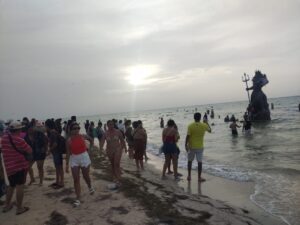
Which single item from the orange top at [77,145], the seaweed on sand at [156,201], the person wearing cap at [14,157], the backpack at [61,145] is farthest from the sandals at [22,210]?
the seaweed on sand at [156,201]

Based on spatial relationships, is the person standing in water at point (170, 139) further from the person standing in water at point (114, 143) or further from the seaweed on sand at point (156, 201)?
the person standing in water at point (114, 143)

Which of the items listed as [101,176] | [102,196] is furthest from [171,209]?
[101,176]

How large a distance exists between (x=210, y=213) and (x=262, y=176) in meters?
5.63

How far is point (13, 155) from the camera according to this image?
632cm

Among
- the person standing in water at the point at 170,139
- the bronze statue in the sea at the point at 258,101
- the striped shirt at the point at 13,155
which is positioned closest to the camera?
the striped shirt at the point at 13,155

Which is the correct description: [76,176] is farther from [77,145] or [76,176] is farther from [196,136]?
[196,136]

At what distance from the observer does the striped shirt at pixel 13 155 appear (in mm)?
6293

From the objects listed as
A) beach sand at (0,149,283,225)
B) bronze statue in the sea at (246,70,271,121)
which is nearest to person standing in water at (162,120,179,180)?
beach sand at (0,149,283,225)

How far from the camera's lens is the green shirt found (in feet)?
31.8

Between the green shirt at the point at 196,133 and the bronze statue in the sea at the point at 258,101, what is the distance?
113 ft

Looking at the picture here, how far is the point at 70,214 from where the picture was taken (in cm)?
636

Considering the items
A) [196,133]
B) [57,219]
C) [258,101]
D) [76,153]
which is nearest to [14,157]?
[76,153]

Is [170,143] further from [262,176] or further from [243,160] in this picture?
[243,160]

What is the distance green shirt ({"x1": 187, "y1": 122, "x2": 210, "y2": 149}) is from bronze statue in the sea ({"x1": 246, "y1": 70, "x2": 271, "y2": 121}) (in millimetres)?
34581
